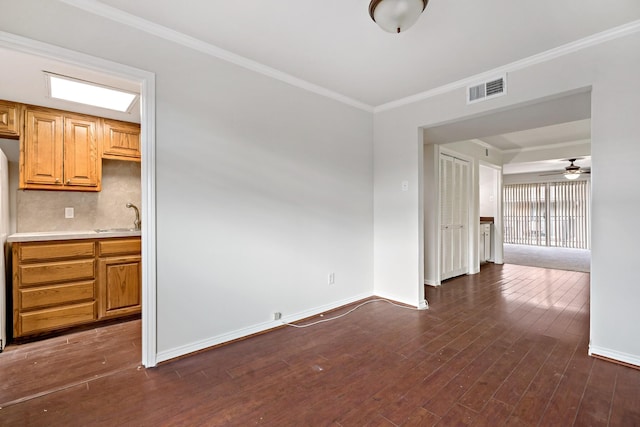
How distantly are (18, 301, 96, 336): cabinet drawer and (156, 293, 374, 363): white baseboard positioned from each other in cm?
126

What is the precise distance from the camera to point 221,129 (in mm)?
2562

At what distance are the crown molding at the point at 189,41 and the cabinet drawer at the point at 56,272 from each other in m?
2.18

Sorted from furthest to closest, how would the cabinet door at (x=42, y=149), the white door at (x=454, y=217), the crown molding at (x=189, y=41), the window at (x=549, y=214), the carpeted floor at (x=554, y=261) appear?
the window at (x=549, y=214)
the carpeted floor at (x=554, y=261)
the white door at (x=454, y=217)
the cabinet door at (x=42, y=149)
the crown molding at (x=189, y=41)

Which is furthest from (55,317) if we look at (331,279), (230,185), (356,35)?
(356,35)

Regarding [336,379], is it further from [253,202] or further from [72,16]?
[72,16]

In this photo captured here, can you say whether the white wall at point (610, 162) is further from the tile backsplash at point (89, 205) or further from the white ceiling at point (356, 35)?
the tile backsplash at point (89, 205)

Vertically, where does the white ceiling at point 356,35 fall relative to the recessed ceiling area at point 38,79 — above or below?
above

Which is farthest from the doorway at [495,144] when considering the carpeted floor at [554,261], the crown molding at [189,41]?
the crown molding at [189,41]

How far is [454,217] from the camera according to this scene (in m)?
4.98

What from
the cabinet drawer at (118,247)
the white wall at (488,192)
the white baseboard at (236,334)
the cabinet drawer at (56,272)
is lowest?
the white baseboard at (236,334)

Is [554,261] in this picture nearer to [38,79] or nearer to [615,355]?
[615,355]

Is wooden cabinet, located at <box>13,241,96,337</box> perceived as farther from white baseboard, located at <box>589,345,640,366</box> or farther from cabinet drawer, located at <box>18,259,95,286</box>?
white baseboard, located at <box>589,345,640,366</box>

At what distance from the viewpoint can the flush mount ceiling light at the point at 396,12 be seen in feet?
5.71

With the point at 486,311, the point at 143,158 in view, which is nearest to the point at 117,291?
the point at 143,158
